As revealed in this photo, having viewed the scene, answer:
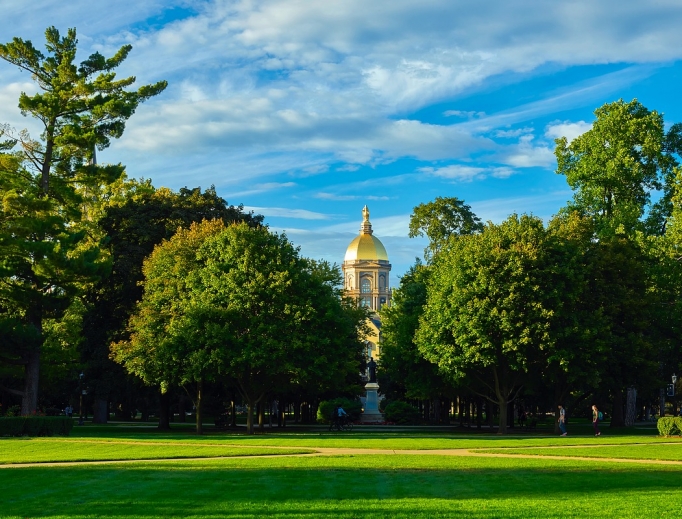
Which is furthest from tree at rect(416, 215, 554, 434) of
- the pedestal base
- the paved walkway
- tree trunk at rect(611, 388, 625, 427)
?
the pedestal base

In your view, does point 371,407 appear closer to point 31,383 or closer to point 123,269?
point 123,269

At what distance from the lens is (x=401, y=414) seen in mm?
66312

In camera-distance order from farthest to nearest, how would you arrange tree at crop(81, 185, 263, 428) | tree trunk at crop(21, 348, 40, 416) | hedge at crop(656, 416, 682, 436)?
tree at crop(81, 185, 263, 428) → tree trunk at crop(21, 348, 40, 416) → hedge at crop(656, 416, 682, 436)

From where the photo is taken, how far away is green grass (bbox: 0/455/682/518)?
14633 millimetres

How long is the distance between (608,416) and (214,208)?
49.8 m

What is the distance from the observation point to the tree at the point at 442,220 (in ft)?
245

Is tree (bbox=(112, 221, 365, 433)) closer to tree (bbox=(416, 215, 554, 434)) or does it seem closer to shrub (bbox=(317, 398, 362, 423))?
tree (bbox=(416, 215, 554, 434))

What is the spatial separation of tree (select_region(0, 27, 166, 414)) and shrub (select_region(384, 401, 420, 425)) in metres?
→ 29.0

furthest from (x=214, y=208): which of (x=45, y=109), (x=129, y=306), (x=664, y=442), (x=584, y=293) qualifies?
(x=664, y=442)

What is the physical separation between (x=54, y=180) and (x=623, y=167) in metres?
34.8

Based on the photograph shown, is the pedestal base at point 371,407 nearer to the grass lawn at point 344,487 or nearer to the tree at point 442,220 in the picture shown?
the tree at point 442,220

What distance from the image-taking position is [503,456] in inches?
1084

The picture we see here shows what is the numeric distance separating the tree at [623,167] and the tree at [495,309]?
767 centimetres

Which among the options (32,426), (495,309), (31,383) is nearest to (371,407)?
(495,309)
